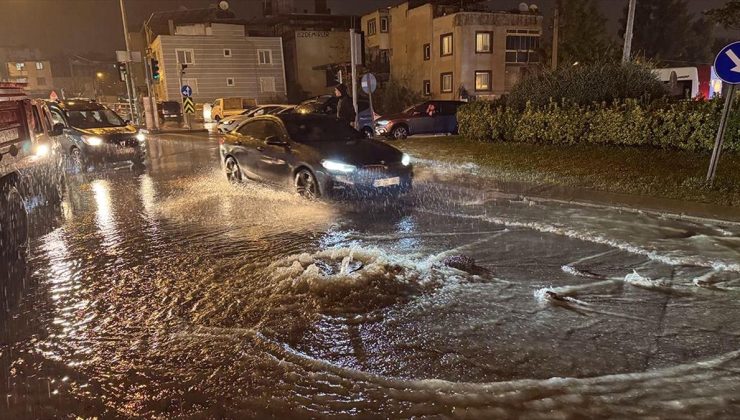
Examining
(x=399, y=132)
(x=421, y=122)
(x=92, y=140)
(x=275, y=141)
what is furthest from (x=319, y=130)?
(x=421, y=122)

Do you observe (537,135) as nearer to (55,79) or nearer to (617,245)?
(617,245)

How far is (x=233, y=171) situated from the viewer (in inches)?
436

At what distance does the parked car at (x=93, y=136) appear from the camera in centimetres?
1366

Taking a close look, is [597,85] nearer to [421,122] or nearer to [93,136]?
[421,122]

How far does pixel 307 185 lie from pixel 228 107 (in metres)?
24.6

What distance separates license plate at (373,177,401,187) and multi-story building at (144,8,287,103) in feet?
126

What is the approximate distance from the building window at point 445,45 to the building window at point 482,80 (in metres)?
2.51

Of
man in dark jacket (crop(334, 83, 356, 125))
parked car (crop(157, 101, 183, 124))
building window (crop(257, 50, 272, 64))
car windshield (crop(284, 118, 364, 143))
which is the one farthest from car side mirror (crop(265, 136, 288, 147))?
building window (crop(257, 50, 272, 64))

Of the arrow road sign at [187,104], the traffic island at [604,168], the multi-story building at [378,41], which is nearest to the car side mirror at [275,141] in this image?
the traffic island at [604,168]

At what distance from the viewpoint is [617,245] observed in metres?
6.38

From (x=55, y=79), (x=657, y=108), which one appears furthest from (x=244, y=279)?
(x=55, y=79)

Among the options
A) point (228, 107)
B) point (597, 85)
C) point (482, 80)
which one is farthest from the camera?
point (482, 80)

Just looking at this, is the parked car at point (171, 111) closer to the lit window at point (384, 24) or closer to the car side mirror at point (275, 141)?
the lit window at point (384, 24)

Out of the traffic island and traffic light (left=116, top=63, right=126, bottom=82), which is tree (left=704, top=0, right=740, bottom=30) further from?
traffic light (left=116, top=63, right=126, bottom=82)
